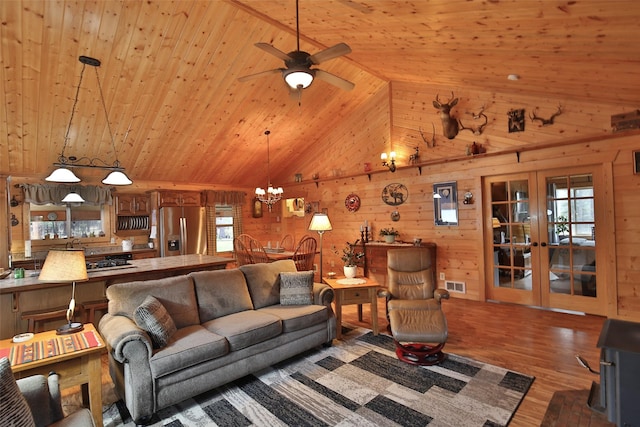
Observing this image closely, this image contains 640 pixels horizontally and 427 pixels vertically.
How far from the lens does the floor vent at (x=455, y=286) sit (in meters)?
5.41

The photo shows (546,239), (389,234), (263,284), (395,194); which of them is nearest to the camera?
(263,284)

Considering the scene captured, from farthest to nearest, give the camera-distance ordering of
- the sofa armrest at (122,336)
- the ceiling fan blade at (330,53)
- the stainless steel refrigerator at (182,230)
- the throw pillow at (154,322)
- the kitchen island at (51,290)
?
the stainless steel refrigerator at (182,230) → the kitchen island at (51,290) → the ceiling fan blade at (330,53) → the throw pillow at (154,322) → the sofa armrest at (122,336)

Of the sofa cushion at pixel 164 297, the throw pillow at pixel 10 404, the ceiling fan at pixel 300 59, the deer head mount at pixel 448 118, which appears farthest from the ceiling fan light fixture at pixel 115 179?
the deer head mount at pixel 448 118

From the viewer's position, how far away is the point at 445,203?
5590 mm

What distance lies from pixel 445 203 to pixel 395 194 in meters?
1.00

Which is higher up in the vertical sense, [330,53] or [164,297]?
[330,53]

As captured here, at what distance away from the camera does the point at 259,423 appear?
2.30m

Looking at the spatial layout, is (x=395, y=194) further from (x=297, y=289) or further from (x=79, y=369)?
(x=79, y=369)

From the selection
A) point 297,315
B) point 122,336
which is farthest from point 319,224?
point 122,336

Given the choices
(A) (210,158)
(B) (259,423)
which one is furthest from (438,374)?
(A) (210,158)

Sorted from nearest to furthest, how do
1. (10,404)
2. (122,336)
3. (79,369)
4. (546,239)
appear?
(10,404), (79,369), (122,336), (546,239)

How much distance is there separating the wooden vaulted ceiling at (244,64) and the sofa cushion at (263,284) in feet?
6.30

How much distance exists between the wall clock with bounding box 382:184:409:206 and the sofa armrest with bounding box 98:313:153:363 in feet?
15.9

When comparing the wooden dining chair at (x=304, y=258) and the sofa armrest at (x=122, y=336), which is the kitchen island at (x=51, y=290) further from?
the wooden dining chair at (x=304, y=258)
